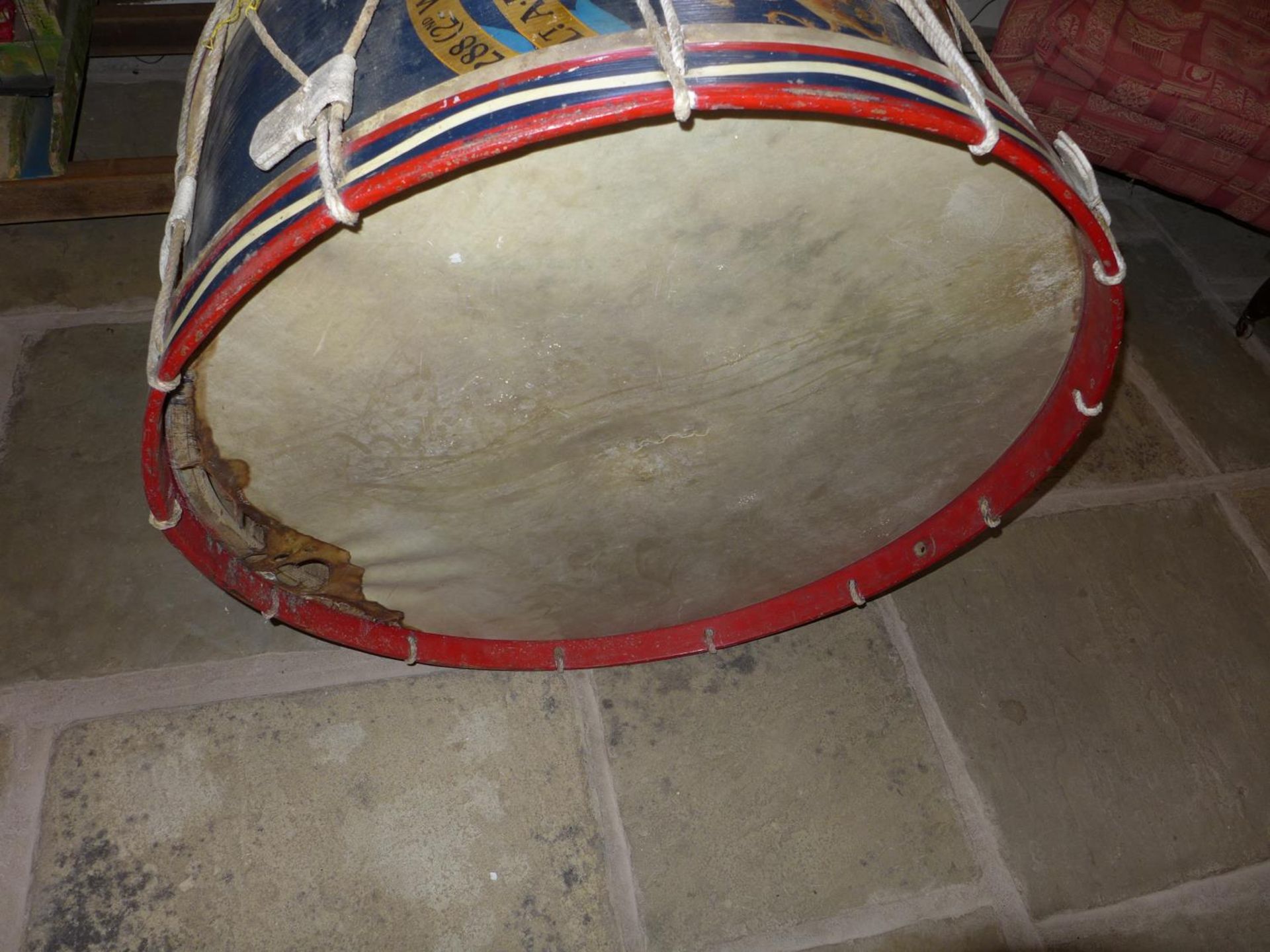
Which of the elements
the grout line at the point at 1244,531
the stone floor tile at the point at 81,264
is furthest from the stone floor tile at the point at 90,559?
the grout line at the point at 1244,531

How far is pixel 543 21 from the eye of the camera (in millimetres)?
920

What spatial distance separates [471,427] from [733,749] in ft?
2.86

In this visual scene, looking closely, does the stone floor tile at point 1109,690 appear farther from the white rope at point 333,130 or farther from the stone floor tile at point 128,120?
the stone floor tile at point 128,120

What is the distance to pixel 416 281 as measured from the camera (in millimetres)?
1013

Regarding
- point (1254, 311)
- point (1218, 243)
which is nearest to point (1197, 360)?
point (1254, 311)

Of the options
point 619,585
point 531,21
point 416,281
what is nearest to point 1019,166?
point 531,21

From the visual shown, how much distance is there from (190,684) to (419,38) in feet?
4.10

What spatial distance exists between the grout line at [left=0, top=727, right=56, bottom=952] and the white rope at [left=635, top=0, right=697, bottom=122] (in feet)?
4.94

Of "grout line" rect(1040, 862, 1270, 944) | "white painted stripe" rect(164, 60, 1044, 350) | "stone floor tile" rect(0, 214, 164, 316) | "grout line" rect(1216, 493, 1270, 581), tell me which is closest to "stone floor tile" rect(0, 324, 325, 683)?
"stone floor tile" rect(0, 214, 164, 316)

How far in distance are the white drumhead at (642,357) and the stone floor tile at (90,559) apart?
1.66 feet

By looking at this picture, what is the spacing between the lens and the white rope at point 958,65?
35.0 inches

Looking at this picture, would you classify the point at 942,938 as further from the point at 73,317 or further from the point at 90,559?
the point at 73,317

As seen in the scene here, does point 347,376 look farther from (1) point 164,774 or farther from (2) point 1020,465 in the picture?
(2) point 1020,465

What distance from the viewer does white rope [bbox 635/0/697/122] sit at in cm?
81
